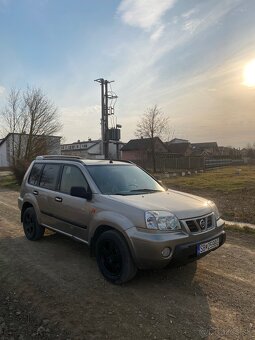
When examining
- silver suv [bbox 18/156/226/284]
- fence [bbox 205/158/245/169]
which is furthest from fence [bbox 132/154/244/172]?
silver suv [bbox 18/156/226/284]

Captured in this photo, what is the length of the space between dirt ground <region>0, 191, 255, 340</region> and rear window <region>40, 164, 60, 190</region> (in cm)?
129

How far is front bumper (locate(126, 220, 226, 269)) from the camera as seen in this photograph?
415cm

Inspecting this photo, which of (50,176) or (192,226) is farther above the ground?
(50,176)

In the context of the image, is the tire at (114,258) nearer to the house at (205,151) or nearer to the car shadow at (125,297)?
the car shadow at (125,297)

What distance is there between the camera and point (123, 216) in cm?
450

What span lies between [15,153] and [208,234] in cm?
2868

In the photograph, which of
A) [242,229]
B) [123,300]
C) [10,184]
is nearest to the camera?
[123,300]

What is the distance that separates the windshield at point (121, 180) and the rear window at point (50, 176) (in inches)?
38.0

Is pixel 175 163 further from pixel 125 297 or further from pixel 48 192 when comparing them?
pixel 125 297

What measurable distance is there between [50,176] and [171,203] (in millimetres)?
2751

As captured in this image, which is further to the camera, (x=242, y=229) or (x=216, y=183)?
(x=216, y=183)

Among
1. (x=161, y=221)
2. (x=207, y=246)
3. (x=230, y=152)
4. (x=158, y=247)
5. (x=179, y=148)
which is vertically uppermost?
(x=179, y=148)

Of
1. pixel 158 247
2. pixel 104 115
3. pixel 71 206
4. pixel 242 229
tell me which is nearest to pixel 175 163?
pixel 104 115

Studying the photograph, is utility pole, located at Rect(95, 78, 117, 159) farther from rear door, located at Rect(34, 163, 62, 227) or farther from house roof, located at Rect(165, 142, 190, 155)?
house roof, located at Rect(165, 142, 190, 155)
